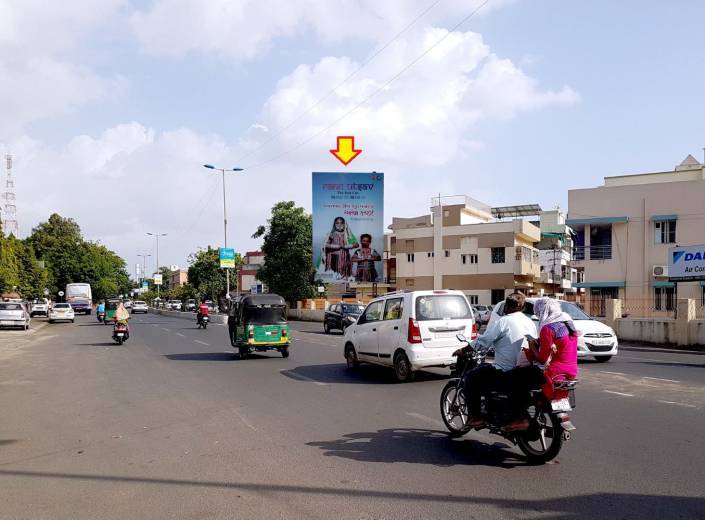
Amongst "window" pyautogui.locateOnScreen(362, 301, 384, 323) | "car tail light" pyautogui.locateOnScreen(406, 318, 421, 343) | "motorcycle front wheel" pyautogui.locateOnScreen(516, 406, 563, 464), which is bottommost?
"motorcycle front wheel" pyautogui.locateOnScreen(516, 406, 563, 464)

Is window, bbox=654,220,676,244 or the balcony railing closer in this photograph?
window, bbox=654,220,676,244

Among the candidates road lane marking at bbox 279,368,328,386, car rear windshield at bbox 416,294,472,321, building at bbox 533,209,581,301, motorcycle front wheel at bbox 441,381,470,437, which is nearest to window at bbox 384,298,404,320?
car rear windshield at bbox 416,294,472,321

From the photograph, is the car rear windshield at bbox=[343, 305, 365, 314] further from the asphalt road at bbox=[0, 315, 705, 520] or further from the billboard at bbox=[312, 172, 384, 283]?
the asphalt road at bbox=[0, 315, 705, 520]

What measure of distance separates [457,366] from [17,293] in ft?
205

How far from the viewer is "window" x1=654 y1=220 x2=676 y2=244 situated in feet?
126

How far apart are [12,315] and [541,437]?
3491 cm

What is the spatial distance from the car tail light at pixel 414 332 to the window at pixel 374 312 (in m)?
1.59

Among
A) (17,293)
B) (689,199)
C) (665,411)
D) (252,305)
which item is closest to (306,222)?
(17,293)

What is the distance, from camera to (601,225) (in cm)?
4106

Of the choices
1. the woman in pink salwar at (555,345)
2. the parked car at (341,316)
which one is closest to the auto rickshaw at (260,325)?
the woman in pink salwar at (555,345)

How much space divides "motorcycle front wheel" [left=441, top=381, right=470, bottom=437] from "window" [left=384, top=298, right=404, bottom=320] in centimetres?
525

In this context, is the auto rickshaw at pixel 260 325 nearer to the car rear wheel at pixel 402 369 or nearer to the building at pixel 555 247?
the car rear wheel at pixel 402 369

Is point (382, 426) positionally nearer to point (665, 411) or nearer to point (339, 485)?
point (339, 485)

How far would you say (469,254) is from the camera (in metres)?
59.3
